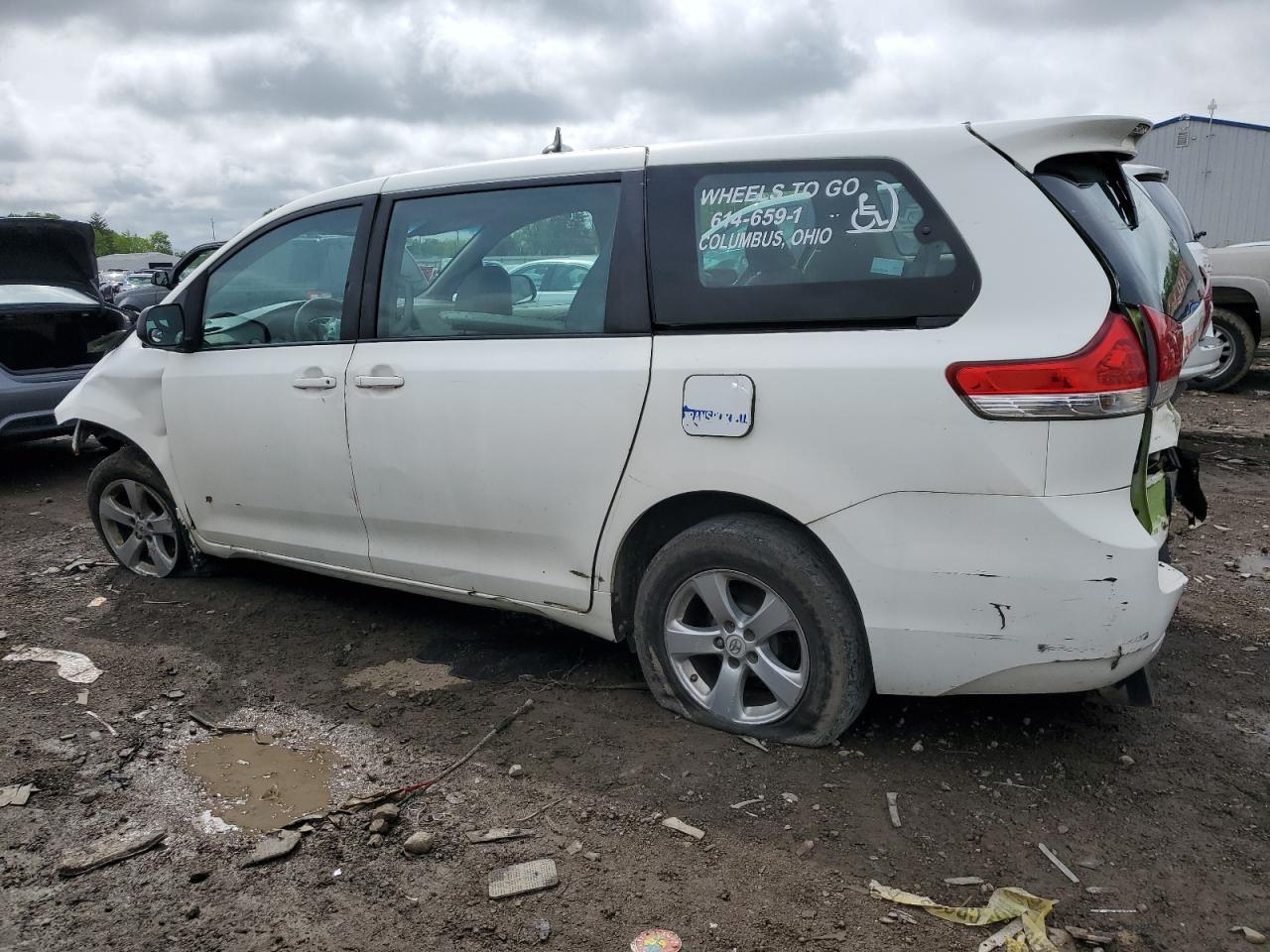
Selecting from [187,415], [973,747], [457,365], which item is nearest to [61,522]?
[187,415]

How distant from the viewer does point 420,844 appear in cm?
271

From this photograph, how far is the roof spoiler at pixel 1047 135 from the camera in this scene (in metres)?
2.67

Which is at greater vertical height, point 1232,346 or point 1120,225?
point 1120,225

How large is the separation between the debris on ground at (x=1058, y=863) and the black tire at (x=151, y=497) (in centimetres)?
381

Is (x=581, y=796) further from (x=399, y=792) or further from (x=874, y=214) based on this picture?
(x=874, y=214)

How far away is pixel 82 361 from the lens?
8039mm

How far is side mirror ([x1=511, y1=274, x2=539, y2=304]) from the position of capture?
3418 mm

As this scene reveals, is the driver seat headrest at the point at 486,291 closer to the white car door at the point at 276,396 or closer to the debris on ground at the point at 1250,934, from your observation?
the white car door at the point at 276,396

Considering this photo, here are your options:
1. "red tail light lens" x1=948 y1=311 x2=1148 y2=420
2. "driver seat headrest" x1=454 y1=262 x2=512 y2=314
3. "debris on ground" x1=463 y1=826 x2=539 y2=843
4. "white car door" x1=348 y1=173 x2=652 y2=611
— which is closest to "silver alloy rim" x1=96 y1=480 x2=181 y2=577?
"white car door" x1=348 y1=173 x2=652 y2=611

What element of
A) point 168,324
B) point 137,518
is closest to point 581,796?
point 168,324

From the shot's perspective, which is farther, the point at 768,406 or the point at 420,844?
the point at 768,406

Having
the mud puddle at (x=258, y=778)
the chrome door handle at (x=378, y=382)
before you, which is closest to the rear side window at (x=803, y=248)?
the chrome door handle at (x=378, y=382)

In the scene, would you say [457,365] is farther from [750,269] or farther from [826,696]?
→ [826,696]

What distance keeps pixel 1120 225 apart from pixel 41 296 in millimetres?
8118
